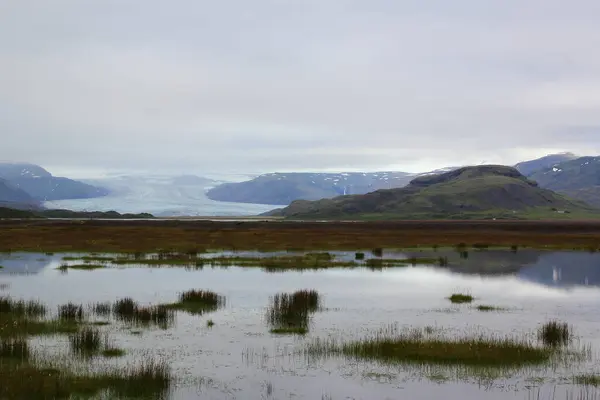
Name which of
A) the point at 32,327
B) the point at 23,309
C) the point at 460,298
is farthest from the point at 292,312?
the point at 23,309

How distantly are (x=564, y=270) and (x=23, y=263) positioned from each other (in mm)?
50482

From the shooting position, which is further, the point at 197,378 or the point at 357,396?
the point at 197,378

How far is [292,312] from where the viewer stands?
32562 mm

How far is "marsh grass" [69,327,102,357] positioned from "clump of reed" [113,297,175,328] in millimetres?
5050

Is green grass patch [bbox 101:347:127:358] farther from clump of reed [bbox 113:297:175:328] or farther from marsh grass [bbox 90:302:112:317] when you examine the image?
marsh grass [bbox 90:302:112:317]

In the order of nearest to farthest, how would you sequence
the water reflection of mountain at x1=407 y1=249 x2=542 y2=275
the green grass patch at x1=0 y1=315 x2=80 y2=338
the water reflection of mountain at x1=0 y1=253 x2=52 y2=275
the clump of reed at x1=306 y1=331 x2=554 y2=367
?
the clump of reed at x1=306 y1=331 x2=554 y2=367 < the green grass patch at x1=0 y1=315 x2=80 y2=338 < the water reflection of mountain at x1=0 y1=253 x2=52 y2=275 < the water reflection of mountain at x1=407 y1=249 x2=542 y2=275

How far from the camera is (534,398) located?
19.4 meters

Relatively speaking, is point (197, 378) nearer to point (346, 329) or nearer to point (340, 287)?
point (346, 329)

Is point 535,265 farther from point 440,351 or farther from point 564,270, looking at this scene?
point 440,351

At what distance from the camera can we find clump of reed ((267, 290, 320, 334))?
1164 inches

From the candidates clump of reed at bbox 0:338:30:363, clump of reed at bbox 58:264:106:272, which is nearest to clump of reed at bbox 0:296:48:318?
clump of reed at bbox 0:338:30:363

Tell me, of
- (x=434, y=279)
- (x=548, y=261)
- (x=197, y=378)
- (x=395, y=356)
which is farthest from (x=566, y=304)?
(x=548, y=261)

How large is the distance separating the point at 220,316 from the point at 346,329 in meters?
7.16

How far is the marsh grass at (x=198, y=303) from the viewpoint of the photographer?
34.7 meters
